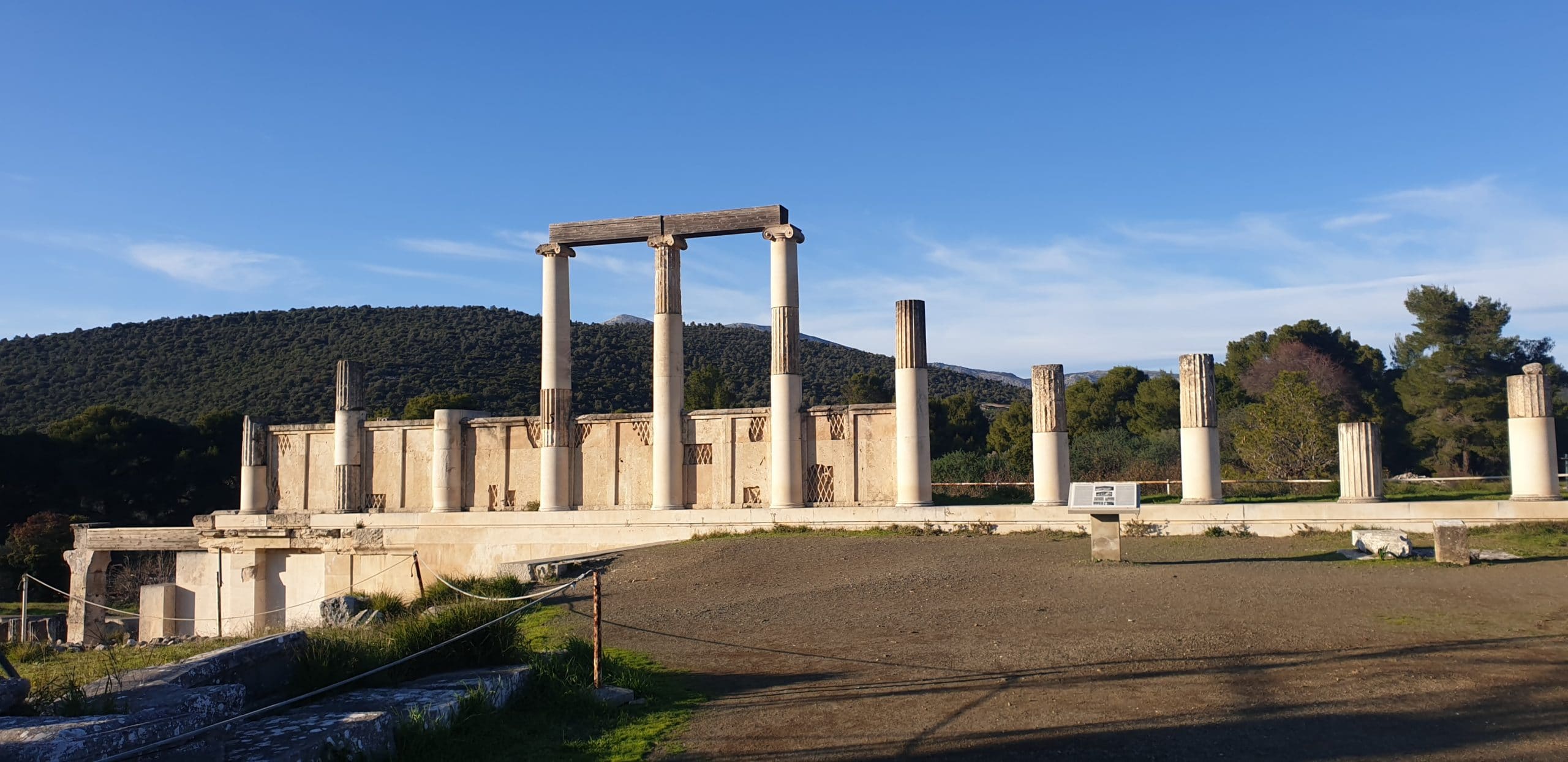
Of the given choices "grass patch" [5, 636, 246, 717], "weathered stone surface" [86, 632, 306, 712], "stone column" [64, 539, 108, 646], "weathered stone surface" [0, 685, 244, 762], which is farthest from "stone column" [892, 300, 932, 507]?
"stone column" [64, 539, 108, 646]

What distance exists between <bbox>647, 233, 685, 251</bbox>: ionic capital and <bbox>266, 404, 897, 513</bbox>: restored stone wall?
171 inches

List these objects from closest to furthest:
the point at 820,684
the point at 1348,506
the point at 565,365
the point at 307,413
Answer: the point at 820,684
the point at 1348,506
the point at 565,365
the point at 307,413

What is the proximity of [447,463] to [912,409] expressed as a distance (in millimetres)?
12715

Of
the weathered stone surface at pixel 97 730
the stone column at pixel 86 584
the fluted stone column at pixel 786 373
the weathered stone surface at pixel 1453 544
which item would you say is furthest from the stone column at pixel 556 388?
the weathered stone surface at pixel 97 730

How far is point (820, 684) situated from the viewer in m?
10.9

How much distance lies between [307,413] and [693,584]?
47812mm

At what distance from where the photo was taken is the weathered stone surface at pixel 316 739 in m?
7.40

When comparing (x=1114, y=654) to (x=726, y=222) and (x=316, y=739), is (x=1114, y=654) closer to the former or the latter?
(x=316, y=739)

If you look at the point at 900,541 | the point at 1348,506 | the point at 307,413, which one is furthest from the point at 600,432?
the point at 307,413

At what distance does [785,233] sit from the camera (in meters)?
27.1

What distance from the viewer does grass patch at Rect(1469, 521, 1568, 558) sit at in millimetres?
19281

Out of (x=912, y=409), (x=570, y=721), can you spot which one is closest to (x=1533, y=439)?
(x=912, y=409)

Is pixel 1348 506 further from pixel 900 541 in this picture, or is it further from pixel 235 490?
pixel 235 490

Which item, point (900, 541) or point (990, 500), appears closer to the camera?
point (900, 541)
